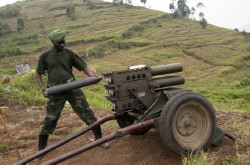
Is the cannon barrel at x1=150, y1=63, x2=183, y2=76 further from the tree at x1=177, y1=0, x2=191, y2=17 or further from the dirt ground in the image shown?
the tree at x1=177, y1=0, x2=191, y2=17

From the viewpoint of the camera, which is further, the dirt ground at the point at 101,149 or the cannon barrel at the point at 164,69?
the cannon barrel at the point at 164,69

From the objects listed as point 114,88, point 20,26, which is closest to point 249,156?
point 114,88

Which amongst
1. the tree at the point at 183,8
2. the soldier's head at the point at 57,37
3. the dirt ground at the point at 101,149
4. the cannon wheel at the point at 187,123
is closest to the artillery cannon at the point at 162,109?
the cannon wheel at the point at 187,123

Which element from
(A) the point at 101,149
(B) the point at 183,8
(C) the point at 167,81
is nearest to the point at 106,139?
(A) the point at 101,149

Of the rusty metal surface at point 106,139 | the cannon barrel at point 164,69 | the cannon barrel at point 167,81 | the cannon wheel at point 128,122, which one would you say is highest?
the cannon barrel at point 164,69

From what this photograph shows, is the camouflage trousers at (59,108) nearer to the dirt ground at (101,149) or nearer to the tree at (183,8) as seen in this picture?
the dirt ground at (101,149)

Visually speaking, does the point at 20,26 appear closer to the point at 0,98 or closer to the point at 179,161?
the point at 0,98

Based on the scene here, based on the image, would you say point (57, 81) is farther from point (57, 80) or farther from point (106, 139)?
point (106, 139)

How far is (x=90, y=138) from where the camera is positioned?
16.7ft

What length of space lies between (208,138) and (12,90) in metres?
6.98

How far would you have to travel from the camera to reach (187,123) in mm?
3678

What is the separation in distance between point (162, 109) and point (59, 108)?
5.49 ft

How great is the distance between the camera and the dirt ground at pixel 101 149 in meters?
3.78

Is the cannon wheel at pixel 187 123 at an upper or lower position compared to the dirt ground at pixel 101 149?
upper
